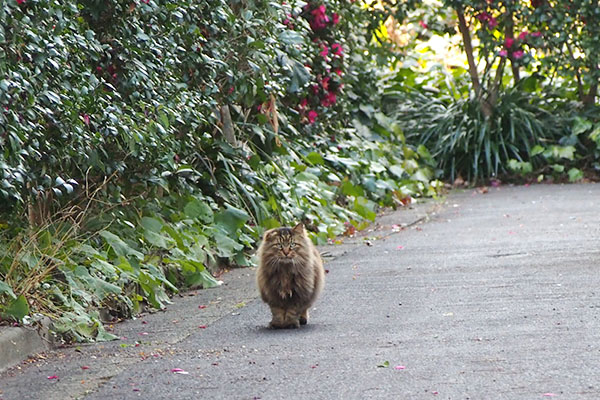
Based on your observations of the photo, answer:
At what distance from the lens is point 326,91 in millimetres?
15859

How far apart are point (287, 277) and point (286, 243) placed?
0.22 m

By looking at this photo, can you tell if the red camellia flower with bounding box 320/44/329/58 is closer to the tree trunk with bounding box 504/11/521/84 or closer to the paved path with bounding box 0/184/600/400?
the paved path with bounding box 0/184/600/400

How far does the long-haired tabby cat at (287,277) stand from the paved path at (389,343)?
0.47ft

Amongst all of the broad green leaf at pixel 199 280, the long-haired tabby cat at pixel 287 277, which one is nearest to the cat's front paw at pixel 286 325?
the long-haired tabby cat at pixel 287 277

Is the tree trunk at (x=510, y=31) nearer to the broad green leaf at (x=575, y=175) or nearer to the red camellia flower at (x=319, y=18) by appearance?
the broad green leaf at (x=575, y=175)

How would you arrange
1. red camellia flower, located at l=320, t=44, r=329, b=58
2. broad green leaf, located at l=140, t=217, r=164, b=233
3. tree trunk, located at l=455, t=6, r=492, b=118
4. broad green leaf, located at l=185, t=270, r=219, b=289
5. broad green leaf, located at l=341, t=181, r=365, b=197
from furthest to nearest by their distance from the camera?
tree trunk, located at l=455, t=6, r=492, b=118
red camellia flower, located at l=320, t=44, r=329, b=58
broad green leaf, located at l=341, t=181, r=365, b=197
broad green leaf, located at l=185, t=270, r=219, b=289
broad green leaf, located at l=140, t=217, r=164, b=233

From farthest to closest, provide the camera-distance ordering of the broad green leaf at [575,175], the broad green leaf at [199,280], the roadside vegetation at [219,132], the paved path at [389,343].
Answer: the broad green leaf at [575,175] → the broad green leaf at [199,280] → the roadside vegetation at [219,132] → the paved path at [389,343]

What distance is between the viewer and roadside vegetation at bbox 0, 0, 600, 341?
6984mm

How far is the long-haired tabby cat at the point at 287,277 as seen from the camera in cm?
716

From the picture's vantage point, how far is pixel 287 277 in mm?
7160

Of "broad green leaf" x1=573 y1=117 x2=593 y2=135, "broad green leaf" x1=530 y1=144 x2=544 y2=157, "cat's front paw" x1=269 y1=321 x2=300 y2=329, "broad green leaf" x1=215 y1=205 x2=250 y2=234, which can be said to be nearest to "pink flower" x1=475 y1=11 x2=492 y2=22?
"broad green leaf" x1=573 y1=117 x2=593 y2=135

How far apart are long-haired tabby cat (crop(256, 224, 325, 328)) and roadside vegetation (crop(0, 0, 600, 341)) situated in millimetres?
1073

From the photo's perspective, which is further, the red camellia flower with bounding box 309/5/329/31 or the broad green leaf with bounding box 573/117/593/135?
the broad green leaf with bounding box 573/117/593/135

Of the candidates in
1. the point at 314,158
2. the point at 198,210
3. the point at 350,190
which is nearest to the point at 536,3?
the point at 350,190
